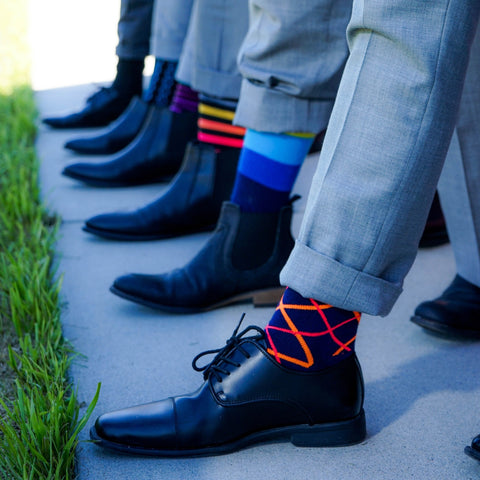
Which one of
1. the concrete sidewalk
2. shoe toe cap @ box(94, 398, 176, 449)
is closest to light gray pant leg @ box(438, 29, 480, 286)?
Result: the concrete sidewalk

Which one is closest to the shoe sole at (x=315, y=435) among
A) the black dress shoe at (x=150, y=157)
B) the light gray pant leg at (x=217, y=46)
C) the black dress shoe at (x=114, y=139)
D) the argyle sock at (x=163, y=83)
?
the light gray pant leg at (x=217, y=46)

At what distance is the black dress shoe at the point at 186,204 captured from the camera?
1.74 m

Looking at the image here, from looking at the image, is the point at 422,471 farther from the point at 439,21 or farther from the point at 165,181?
the point at 165,181

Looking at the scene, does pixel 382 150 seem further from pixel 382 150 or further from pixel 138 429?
pixel 138 429

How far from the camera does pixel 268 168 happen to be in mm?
1348

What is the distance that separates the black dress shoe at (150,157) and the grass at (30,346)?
0.19 m

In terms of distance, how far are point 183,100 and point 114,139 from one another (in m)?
0.42

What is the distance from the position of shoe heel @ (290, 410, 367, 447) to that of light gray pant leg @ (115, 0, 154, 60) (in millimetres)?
2207

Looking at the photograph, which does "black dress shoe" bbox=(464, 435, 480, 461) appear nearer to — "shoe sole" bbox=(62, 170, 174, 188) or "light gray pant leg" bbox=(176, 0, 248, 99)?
"light gray pant leg" bbox=(176, 0, 248, 99)

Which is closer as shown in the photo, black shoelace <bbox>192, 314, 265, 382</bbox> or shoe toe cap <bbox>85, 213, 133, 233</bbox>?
black shoelace <bbox>192, 314, 265, 382</bbox>

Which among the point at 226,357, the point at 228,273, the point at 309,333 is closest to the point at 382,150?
the point at 309,333

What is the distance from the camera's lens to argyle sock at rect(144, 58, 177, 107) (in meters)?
2.34

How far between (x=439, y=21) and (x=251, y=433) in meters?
0.58

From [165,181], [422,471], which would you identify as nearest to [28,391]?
[422,471]
